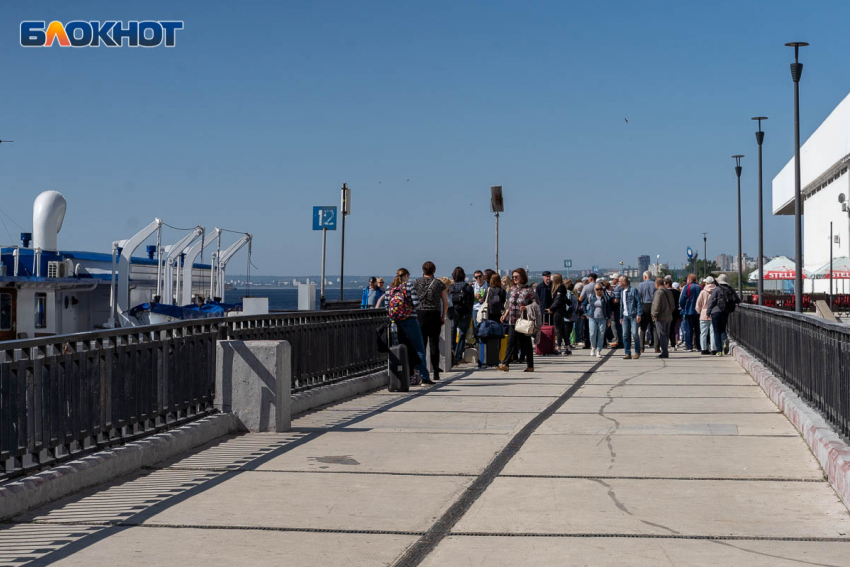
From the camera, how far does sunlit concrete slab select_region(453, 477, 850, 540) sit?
613 cm

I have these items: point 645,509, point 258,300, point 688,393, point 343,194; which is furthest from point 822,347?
point 343,194

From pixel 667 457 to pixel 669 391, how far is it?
19.3 ft

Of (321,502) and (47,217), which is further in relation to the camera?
(47,217)

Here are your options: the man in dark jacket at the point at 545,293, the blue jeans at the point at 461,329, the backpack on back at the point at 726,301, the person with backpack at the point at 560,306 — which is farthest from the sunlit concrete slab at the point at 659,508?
the man in dark jacket at the point at 545,293

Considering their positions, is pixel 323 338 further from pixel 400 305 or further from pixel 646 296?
pixel 646 296

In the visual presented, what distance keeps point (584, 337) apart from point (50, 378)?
20.7 m

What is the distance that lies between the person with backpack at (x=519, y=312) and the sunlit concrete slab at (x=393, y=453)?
7973 millimetres

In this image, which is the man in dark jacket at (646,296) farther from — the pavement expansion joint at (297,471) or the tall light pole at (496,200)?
the pavement expansion joint at (297,471)

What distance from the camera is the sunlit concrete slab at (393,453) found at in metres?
8.29

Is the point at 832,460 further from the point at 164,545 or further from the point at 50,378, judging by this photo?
the point at 50,378

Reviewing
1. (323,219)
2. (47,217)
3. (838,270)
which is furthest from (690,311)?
(838,270)

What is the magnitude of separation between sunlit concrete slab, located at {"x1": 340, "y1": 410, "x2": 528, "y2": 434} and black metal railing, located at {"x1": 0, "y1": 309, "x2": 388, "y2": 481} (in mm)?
1397

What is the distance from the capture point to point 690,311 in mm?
23656

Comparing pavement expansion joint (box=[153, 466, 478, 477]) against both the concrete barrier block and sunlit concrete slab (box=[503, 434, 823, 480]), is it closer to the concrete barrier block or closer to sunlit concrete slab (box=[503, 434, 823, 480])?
sunlit concrete slab (box=[503, 434, 823, 480])
